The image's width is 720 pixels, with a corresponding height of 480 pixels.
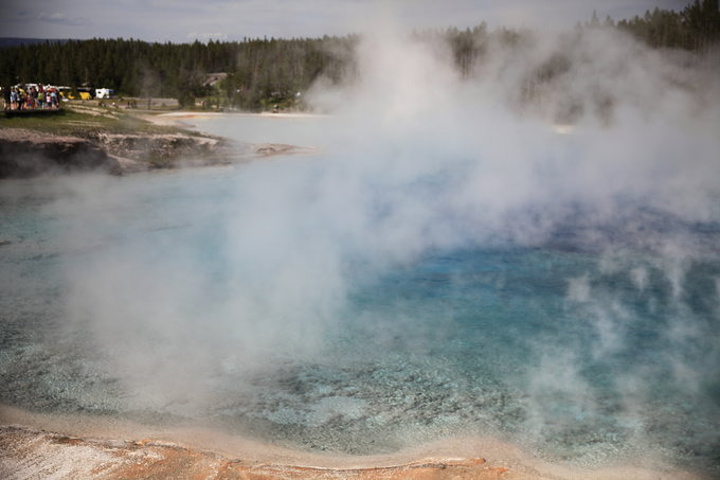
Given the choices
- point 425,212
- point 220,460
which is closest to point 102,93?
point 425,212

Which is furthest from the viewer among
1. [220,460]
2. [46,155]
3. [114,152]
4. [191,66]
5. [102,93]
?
[191,66]

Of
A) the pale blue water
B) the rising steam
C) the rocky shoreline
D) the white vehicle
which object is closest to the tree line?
the white vehicle

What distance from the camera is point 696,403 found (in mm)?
3750

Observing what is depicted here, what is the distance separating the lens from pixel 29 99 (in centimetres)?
1487

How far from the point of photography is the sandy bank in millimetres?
2984

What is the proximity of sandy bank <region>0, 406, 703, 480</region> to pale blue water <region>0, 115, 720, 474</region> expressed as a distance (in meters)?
0.13

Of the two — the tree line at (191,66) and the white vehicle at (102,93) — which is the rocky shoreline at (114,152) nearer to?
the tree line at (191,66)

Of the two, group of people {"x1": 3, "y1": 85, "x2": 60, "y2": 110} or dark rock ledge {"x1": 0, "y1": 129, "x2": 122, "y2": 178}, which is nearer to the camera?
dark rock ledge {"x1": 0, "y1": 129, "x2": 122, "y2": 178}

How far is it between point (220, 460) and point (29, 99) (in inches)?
563

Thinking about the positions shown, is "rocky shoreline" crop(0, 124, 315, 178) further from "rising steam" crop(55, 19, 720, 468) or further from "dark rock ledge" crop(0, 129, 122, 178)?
"rising steam" crop(55, 19, 720, 468)

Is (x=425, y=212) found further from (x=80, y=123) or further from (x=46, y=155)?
(x=80, y=123)

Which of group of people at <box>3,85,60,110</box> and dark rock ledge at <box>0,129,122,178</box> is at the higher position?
group of people at <box>3,85,60,110</box>

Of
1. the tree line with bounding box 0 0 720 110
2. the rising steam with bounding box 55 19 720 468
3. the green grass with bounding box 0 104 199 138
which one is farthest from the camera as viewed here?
the tree line with bounding box 0 0 720 110

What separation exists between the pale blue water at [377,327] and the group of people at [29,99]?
6767 millimetres
